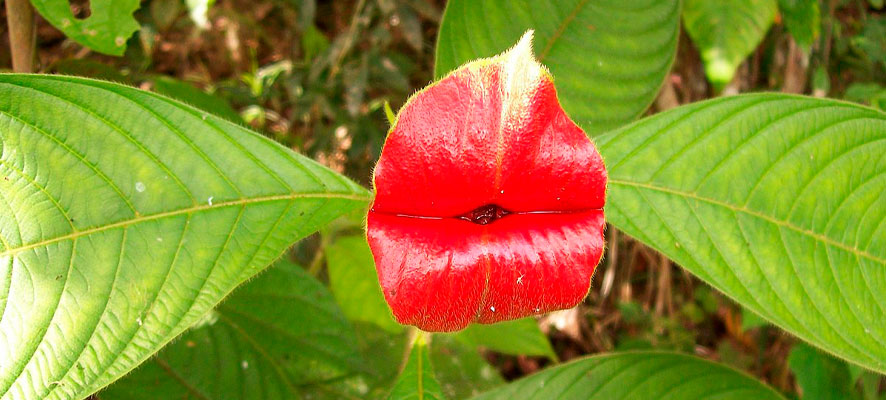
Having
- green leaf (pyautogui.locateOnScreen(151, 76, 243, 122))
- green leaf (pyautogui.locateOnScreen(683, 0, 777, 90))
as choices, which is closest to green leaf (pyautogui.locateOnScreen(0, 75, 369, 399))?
green leaf (pyautogui.locateOnScreen(151, 76, 243, 122))

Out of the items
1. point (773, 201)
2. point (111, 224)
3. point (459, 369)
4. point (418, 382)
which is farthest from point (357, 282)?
point (773, 201)

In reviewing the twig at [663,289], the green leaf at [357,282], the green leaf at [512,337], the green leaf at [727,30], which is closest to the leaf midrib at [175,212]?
the green leaf at [357,282]

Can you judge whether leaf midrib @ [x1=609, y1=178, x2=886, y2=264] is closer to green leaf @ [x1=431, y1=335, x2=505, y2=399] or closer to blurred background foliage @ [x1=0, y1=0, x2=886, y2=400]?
blurred background foliage @ [x1=0, y1=0, x2=886, y2=400]

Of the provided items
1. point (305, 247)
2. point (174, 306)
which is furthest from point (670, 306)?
point (174, 306)

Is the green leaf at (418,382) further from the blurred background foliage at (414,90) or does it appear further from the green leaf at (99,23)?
the green leaf at (99,23)

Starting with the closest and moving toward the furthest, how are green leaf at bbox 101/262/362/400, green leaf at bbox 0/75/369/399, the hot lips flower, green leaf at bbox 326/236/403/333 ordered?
the hot lips flower
green leaf at bbox 0/75/369/399
green leaf at bbox 101/262/362/400
green leaf at bbox 326/236/403/333

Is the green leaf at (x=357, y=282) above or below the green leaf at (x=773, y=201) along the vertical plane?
below

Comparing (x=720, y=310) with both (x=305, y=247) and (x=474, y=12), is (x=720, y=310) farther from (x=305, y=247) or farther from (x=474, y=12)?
(x=474, y=12)
